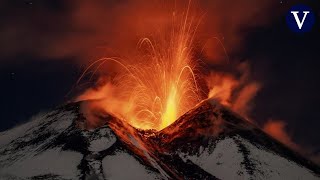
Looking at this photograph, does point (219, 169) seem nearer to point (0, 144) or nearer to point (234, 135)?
point (234, 135)

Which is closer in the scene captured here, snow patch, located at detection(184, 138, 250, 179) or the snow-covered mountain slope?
the snow-covered mountain slope

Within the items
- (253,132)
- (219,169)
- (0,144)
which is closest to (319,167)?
(253,132)

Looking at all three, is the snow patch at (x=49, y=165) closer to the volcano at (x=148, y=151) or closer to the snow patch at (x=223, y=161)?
the volcano at (x=148, y=151)

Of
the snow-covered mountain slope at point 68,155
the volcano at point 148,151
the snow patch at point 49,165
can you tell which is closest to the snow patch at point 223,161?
the volcano at point 148,151

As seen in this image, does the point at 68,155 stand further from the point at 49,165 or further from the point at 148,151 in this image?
the point at 148,151

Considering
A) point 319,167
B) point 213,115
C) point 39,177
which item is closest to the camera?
point 39,177

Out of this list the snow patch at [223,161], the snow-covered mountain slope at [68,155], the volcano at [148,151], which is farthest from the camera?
the snow patch at [223,161]

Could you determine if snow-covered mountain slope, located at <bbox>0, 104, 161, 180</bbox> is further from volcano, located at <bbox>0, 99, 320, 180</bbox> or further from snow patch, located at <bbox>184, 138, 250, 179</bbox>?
snow patch, located at <bbox>184, 138, 250, 179</bbox>

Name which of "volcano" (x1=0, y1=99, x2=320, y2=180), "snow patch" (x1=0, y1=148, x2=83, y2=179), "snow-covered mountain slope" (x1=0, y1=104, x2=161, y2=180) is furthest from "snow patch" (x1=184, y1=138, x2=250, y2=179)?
"snow patch" (x1=0, y1=148, x2=83, y2=179)
